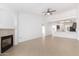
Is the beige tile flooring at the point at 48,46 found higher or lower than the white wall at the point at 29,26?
lower

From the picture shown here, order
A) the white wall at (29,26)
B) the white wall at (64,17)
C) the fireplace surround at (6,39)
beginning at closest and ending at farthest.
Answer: the white wall at (29,26)
the white wall at (64,17)
the fireplace surround at (6,39)

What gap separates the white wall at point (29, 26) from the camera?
9.17ft

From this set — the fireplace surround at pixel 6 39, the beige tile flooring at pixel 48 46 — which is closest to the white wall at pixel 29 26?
the beige tile flooring at pixel 48 46

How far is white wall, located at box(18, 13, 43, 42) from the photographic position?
2.79m

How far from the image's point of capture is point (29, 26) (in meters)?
2.91

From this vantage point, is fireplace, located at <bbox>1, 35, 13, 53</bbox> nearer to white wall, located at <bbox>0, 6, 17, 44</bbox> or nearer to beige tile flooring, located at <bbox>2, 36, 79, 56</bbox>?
beige tile flooring, located at <bbox>2, 36, 79, 56</bbox>

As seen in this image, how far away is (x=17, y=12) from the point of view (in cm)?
264

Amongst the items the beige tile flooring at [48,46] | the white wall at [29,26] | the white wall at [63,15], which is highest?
the white wall at [63,15]

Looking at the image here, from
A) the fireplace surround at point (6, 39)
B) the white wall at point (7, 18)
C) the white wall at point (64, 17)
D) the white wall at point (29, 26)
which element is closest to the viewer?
the white wall at point (7, 18)

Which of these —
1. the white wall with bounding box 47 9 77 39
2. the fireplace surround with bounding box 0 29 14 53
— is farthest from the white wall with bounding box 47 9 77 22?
the fireplace surround with bounding box 0 29 14 53

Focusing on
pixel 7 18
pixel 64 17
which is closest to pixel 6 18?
pixel 7 18

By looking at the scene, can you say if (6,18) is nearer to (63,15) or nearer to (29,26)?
(29,26)

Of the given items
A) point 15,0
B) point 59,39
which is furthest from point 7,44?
point 15,0

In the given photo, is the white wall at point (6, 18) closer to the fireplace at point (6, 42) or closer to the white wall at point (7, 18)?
the white wall at point (7, 18)
